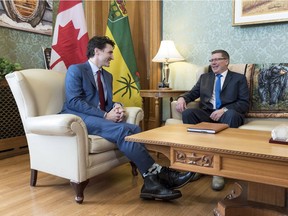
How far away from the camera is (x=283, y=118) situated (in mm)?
2416

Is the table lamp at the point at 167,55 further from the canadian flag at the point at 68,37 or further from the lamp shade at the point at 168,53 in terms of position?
the canadian flag at the point at 68,37

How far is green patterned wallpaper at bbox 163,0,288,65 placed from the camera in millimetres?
2856

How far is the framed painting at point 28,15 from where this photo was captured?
2.94 metres

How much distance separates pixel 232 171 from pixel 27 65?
268 cm

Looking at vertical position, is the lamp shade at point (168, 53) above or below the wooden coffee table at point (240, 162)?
above

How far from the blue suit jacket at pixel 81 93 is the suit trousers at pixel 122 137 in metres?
0.07

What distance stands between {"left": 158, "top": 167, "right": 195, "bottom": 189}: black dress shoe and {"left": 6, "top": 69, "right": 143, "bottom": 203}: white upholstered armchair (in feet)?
1.27

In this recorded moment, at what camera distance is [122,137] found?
1883 mm

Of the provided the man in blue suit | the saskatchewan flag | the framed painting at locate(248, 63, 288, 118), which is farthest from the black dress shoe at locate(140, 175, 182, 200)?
the saskatchewan flag

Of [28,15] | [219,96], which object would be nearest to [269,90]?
[219,96]

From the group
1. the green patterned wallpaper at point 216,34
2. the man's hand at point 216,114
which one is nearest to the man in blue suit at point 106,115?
the man's hand at point 216,114

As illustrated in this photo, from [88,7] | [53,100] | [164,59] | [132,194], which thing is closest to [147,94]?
[164,59]

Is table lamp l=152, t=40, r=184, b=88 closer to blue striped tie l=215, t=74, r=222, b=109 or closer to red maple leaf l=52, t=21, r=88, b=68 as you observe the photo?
blue striped tie l=215, t=74, r=222, b=109

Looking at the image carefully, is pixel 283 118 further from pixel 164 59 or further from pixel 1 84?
pixel 1 84
